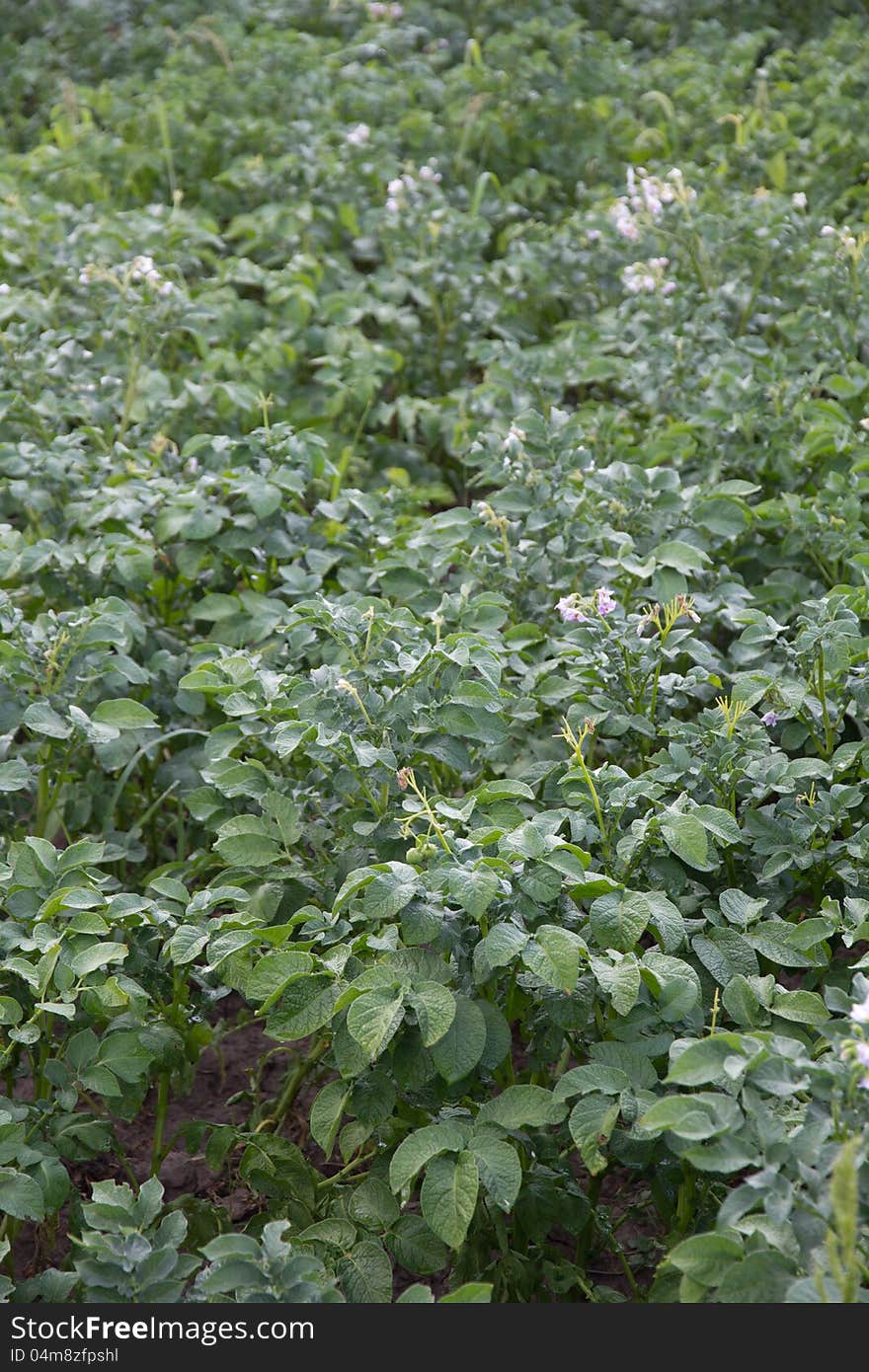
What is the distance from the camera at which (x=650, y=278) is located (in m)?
3.34

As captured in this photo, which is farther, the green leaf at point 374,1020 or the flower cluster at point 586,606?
the flower cluster at point 586,606

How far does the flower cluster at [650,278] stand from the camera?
3.34 metres

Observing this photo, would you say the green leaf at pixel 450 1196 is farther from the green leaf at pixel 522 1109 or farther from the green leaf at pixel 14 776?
the green leaf at pixel 14 776

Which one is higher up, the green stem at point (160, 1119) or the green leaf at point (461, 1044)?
the green leaf at point (461, 1044)

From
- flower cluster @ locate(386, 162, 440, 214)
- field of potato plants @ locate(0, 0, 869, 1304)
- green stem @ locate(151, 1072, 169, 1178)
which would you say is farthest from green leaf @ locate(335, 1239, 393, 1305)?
flower cluster @ locate(386, 162, 440, 214)

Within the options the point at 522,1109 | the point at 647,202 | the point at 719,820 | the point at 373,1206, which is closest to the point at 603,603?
the point at 719,820

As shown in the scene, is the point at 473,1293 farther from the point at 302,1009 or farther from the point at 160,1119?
the point at 160,1119

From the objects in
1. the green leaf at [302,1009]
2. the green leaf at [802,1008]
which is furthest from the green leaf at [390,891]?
the green leaf at [802,1008]

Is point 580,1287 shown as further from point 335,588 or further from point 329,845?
point 335,588

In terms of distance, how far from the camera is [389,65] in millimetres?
5230

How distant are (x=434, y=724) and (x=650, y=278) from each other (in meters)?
1.69

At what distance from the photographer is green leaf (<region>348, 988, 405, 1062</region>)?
1.64 m

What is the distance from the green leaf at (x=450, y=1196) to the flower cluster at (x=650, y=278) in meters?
2.26

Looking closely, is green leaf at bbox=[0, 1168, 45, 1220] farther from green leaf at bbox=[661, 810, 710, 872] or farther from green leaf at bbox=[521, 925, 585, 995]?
green leaf at bbox=[661, 810, 710, 872]
